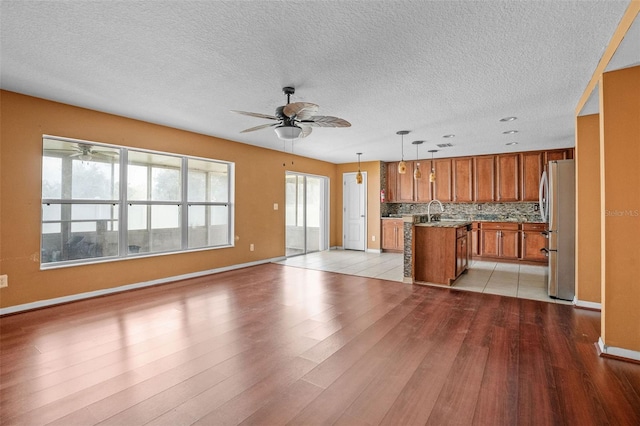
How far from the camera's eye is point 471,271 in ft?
18.5

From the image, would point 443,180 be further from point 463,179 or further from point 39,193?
point 39,193

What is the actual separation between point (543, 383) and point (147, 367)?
9.24ft

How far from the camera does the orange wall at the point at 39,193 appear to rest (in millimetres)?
3303

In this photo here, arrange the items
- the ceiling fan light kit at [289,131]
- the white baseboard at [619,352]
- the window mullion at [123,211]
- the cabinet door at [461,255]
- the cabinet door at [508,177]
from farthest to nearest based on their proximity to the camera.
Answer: the cabinet door at [508,177], the cabinet door at [461,255], the window mullion at [123,211], the ceiling fan light kit at [289,131], the white baseboard at [619,352]

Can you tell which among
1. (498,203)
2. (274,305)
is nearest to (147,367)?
(274,305)

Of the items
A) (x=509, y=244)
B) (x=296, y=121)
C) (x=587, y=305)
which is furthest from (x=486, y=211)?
(x=296, y=121)

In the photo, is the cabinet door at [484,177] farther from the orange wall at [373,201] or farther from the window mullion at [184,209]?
the window mullion at [184,209]

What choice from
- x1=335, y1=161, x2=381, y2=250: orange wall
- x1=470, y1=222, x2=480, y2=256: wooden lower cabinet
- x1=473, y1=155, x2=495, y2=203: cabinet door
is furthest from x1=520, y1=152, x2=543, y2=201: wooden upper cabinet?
x1=335, y1=161, x2=381, y2=250: orange wall

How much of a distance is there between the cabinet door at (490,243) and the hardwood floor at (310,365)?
9.89ft

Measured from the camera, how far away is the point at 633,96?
2.35 meters

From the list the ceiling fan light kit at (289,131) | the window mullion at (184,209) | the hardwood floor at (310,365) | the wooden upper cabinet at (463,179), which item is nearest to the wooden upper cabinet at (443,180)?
the wooden upper cabinet at (463,179)

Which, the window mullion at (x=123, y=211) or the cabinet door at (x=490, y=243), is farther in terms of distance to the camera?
the cabinet door at (x=490, y=243)

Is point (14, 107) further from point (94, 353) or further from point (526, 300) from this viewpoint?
point (526, 300)

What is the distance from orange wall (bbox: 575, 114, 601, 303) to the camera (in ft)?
11.0
